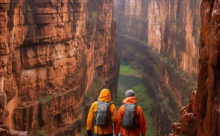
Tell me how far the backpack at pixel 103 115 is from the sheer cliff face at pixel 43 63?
675 cm

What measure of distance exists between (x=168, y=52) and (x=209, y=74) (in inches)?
1029

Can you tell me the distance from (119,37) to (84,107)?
36.1 meters

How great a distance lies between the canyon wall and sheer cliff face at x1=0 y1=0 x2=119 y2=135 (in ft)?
21.6

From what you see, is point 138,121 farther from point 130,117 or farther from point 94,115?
point 94,115

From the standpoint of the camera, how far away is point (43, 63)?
1930 cm

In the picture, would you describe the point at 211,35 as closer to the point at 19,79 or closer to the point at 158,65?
the point at 19,79

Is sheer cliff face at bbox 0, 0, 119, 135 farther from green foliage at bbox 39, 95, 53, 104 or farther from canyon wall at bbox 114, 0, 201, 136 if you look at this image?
canyon wall at bbox 114, 0, 201, 136

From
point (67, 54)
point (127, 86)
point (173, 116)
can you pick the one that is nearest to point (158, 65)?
point (127, 86)

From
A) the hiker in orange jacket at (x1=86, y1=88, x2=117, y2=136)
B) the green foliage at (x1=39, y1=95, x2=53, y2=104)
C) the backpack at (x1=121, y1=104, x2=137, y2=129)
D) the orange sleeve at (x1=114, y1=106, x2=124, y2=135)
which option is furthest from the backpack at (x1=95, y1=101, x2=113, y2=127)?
the green foliage at (x1=39, y1=95, x2=53, y2=104)

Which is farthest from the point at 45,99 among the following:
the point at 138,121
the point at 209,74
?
the point at 209,74

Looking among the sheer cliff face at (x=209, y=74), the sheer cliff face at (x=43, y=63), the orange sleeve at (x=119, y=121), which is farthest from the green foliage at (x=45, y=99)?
the sheer cliff face at (x=209, y=74)

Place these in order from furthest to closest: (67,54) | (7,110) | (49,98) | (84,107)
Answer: (84,107), (67,54), (49,98), (7,110)

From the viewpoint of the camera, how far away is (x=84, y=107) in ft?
79.0

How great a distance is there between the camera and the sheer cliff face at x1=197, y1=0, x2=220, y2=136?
726cm
